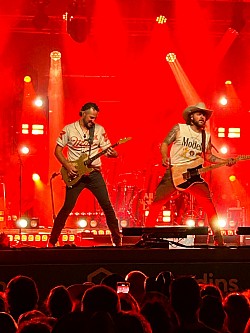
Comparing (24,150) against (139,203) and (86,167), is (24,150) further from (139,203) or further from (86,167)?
(86,167)

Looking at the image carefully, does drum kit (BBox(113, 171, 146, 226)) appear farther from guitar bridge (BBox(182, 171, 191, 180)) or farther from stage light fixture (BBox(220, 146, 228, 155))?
guitar bridge (BBox(182, 171, 191, 180))

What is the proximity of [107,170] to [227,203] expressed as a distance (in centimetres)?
393

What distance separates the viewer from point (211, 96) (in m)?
18.5

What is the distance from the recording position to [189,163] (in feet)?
28.5

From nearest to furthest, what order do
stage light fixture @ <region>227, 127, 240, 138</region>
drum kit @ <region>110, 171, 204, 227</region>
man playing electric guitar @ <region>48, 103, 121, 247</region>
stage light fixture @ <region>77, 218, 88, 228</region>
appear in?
1. man playing electric guitar @ <region>48, 103, 121, 247</region>
2. stage light fixture @ <region>77, 218, 88, 228</region>
3. drum kit @ <region>110, 171, 204, 227</region>
4. stage light fixture @ <region>227, 127, 240, 138</region>

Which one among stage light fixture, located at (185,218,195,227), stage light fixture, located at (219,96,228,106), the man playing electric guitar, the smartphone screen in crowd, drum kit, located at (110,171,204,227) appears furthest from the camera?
stage light fixture, located at (219,96,228,106)

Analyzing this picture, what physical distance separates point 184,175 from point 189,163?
8.5 inches

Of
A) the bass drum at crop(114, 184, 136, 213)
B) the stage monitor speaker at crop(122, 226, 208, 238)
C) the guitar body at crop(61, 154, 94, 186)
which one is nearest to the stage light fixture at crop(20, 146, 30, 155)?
the bass drum at crop(114, 184, 136, 213)

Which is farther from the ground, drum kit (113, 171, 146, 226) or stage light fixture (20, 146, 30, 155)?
stage light fixture (20, 146, 30, 155)

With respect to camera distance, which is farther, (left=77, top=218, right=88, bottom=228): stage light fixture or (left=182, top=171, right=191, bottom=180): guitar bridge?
(left=77, top=218, right=88, bottom=228): stage light fixture

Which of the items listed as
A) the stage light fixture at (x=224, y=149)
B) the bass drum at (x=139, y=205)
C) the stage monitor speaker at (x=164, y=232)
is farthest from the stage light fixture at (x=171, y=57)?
the stage monitor speaker at (x=164, y=232)

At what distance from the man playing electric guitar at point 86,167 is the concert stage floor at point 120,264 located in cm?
216

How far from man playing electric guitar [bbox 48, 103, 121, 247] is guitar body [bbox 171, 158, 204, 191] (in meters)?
0.79

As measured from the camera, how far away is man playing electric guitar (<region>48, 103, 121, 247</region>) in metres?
8.41
